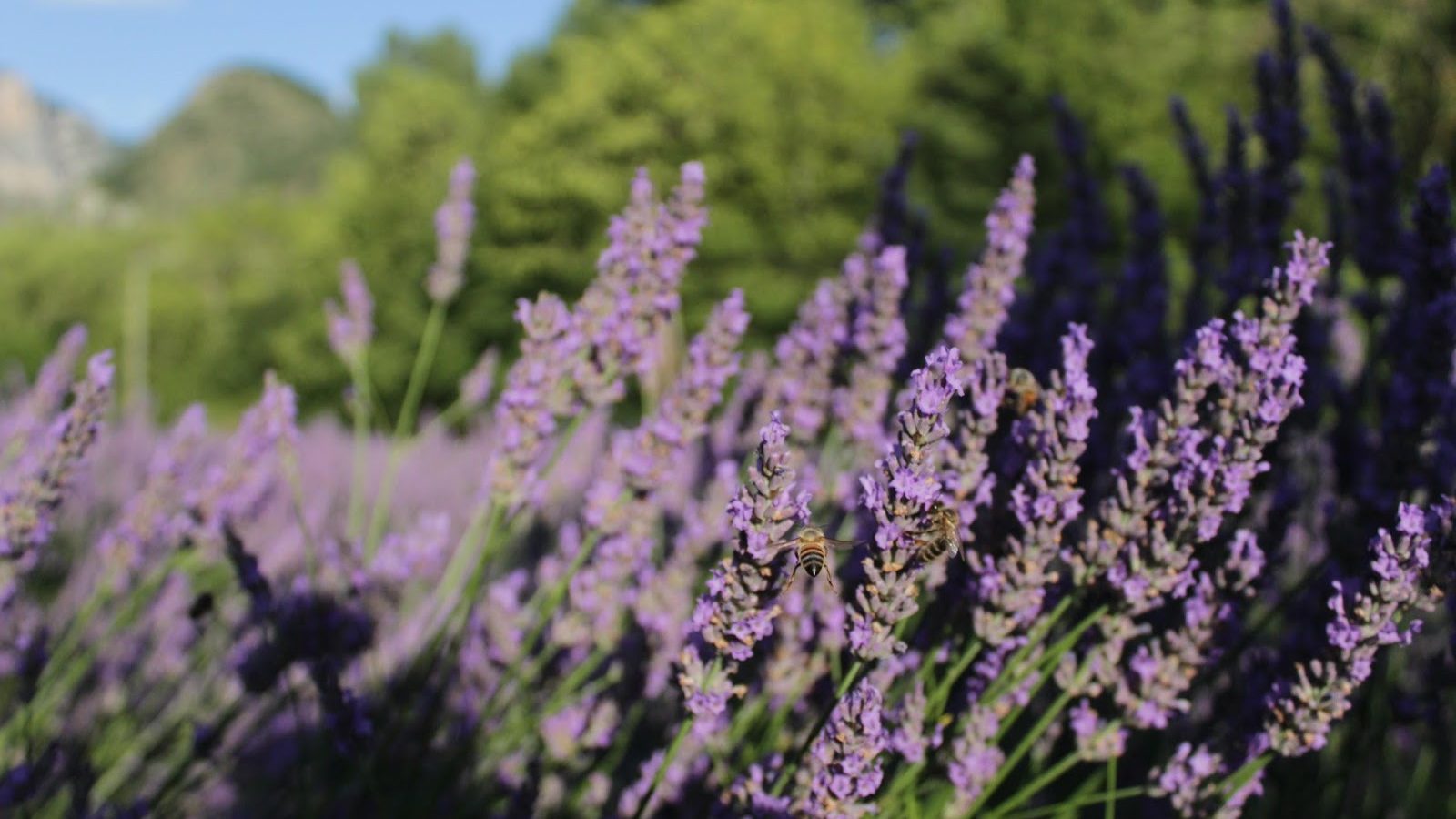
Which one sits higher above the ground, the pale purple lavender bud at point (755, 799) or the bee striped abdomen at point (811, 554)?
the bee striped abdomen at point (811, 554)

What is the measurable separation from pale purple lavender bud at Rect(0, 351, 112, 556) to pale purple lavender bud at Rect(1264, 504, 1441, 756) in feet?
5.35

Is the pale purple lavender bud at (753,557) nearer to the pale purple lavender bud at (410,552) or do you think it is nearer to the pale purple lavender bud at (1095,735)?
the pale purple lavender bud at (1095,735)

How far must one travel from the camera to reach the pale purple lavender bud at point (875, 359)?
6.09 ft

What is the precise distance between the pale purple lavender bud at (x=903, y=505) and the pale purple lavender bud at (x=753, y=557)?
8 cm

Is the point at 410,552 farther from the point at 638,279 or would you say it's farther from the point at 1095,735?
the point at 1095,735

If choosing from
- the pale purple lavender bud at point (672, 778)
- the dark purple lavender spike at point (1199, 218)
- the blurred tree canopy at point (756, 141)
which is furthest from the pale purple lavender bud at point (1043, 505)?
the blurred tree canopy at point (756, 141)

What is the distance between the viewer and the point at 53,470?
1758 mm

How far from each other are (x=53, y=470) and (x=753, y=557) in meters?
1.20

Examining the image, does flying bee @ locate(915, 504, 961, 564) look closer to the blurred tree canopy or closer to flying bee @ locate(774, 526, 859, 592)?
flying bee @ locate(774, 526, 859, 592)

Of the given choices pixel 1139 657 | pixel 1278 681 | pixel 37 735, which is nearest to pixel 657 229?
pixel 1139 657

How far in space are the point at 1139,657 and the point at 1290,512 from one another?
1.99 feet

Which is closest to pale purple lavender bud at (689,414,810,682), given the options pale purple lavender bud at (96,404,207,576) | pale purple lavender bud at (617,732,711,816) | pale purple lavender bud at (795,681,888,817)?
pale purple lavender bud at (795,681,888,817)

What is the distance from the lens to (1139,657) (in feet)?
4.91

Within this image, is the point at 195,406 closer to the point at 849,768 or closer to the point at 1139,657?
the point at 849,768
